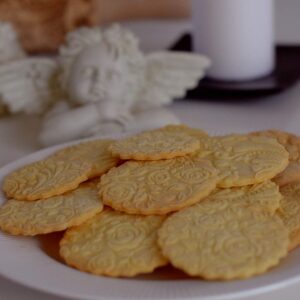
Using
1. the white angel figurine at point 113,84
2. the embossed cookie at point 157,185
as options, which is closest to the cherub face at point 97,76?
the white angel figurine at point 113,84

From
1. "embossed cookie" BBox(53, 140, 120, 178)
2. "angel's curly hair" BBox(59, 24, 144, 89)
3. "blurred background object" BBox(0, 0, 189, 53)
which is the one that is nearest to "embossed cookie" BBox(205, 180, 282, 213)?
"embossed cookie" BBox(53, 140, 120, 178)

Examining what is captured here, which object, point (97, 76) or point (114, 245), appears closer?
point (114, 245)

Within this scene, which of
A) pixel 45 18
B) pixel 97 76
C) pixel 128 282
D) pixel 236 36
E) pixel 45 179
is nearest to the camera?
pixel 128 282

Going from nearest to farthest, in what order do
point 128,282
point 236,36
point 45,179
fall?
point 128,282, point 45,179, point 236,36

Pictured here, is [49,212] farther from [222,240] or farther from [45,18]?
[45,18]

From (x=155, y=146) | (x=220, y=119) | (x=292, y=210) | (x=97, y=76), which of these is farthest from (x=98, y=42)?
(x=292, y=210)

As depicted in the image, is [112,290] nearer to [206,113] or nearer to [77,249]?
[77,249]
